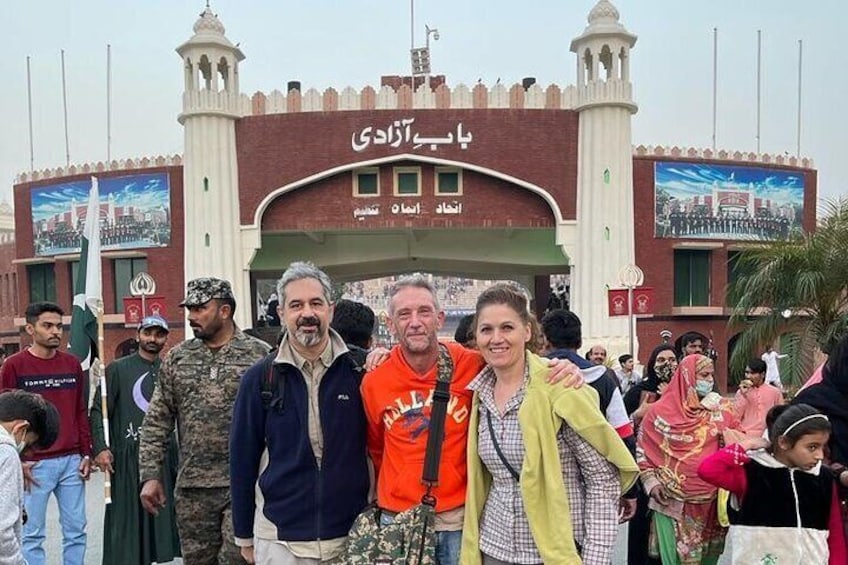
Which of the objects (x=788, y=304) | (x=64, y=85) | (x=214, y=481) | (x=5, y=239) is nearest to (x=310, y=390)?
(x=214, y=481)

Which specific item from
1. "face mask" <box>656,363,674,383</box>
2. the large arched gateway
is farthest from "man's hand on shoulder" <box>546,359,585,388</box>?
the large arched gateway

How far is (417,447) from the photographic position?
237cm

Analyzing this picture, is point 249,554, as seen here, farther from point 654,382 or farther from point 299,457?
point 654,382

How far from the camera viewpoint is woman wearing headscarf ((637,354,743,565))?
12.1 feet

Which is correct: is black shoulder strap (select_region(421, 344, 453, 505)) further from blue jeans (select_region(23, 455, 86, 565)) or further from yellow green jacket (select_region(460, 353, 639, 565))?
blue jeans (select_region(23, 455, 86, 565))

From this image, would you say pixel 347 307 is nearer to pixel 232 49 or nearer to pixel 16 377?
pixel 16 377

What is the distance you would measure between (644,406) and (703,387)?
2.26 feet

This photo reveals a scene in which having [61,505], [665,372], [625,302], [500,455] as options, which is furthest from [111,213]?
[500,455]

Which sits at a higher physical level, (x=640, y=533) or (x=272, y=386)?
(x=272, y=386)

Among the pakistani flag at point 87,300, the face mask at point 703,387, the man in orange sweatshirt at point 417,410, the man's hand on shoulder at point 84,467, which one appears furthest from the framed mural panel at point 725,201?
the man in orange sweatshirt at point 417,410

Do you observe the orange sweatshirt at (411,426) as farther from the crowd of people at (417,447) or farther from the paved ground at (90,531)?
the paved ground at (90,531)

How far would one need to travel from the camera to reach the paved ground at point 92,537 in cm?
483

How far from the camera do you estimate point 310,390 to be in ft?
8.39

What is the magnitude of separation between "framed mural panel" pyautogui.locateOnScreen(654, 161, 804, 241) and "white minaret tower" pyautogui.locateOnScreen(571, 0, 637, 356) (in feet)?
4.33
